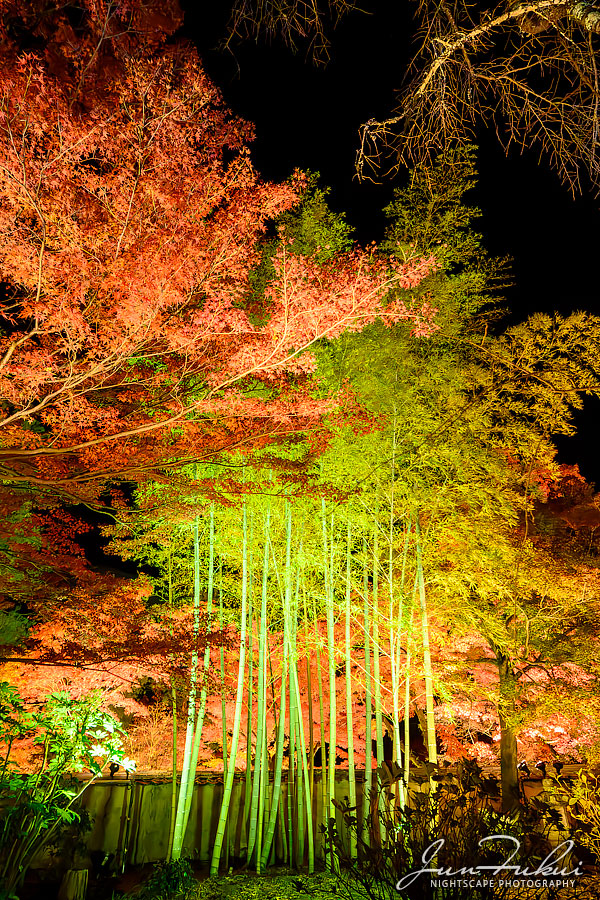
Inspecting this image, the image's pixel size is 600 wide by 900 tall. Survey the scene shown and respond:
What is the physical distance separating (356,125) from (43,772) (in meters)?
4.26

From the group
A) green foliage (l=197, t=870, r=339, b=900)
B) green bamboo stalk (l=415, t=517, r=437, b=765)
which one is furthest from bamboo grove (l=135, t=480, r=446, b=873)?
green foliage (l=197, t=870, r=339, b=900)

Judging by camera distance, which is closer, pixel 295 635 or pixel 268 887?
pixel 268 887

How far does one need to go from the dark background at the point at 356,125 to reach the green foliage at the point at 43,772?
3.63 meters

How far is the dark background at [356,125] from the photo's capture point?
9.05 feet

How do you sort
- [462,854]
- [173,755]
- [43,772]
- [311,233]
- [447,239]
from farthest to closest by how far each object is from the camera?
[173,755] < [447,239] < [311,233] < [43,772] < [462,854]

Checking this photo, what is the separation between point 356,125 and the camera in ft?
9.68

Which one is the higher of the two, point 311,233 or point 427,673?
point 311,233

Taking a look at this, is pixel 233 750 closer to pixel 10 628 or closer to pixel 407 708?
pixel 407 708

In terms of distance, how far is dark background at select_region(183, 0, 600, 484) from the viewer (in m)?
2.76

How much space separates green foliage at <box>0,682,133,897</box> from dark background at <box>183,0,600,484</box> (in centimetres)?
363

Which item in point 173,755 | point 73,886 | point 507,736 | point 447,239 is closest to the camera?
point 73,886

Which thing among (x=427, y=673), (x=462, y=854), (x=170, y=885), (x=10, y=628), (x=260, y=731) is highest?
(x=10, y=628)

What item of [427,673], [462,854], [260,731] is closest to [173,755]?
[260,731]

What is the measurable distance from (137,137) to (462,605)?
6472 millimetres
